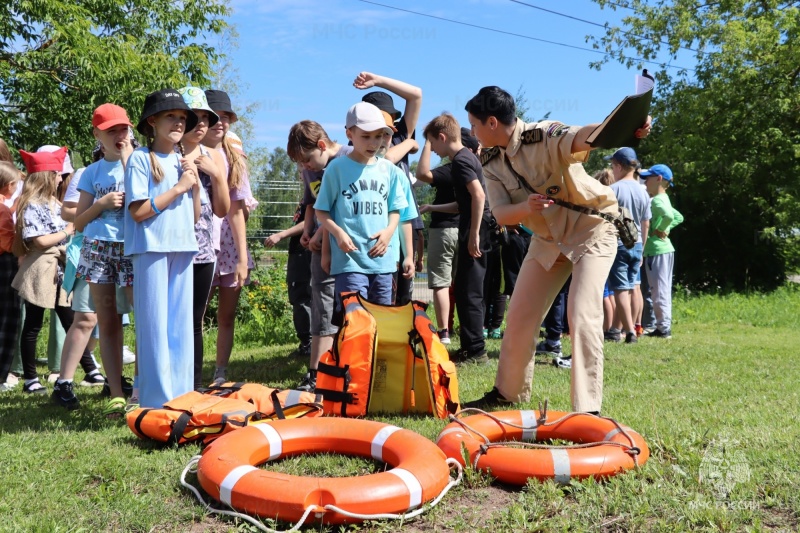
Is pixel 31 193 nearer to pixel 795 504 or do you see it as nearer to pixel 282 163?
pixel 795 504

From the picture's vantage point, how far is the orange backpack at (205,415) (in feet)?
13.1

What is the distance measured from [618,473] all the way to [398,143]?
138 inches

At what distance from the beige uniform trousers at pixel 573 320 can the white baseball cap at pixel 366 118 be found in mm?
1304

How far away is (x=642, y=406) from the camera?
5016 millimetres

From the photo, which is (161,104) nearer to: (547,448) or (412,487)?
(412,487)

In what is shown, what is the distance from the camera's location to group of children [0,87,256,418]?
4.46m

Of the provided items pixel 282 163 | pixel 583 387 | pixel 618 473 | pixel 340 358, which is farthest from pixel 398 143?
pixel 282 163

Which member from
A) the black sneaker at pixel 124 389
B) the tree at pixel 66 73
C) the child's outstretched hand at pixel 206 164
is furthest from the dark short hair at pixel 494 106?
the tree at pixel 66 73

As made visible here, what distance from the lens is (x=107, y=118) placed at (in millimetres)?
4930

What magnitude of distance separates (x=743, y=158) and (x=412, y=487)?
1865 cm

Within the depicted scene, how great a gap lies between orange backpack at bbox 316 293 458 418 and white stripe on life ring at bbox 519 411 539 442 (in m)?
0.70

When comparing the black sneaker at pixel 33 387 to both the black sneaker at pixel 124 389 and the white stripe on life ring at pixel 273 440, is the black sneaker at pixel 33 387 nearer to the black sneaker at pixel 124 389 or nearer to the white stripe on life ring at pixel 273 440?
the black sneaker at pixel 124 389

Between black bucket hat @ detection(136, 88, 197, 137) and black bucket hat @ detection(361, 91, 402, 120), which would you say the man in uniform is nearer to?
black bucket hat @ detection(361, 91, 402, 120)

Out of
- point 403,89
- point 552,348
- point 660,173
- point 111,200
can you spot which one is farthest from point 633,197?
point 111,200
